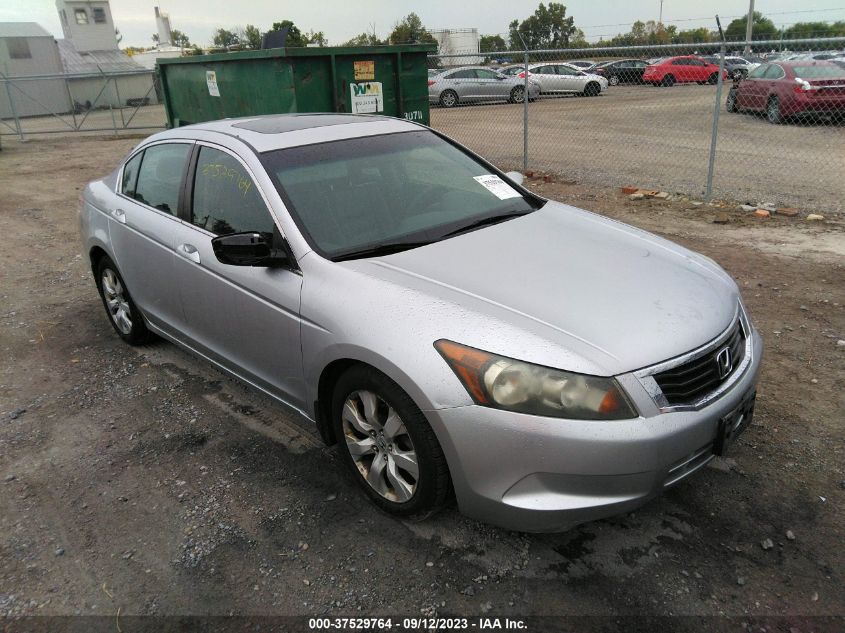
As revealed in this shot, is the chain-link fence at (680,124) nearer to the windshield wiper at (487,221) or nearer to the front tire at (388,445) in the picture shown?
the windshield wiper at (487,221)

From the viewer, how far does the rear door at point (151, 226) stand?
3834mm

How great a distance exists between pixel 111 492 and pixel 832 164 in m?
11.6

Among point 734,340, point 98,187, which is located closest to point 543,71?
point 98,187

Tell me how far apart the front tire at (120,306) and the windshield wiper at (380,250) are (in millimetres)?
2210

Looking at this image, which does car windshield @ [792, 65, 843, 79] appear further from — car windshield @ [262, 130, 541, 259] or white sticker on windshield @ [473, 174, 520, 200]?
car windshield @ [262, 130, 541, 259]

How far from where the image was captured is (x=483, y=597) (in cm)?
243

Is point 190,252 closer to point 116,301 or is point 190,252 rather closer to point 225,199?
point 225,199

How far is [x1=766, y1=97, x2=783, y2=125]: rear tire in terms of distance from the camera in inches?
563

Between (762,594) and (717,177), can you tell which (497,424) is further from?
(717,177)

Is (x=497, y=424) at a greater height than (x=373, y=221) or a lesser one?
lesser

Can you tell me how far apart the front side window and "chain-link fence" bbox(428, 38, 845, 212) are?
235 inches

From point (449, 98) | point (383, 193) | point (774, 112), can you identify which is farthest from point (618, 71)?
point (383, 193)

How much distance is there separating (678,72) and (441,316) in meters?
20.4

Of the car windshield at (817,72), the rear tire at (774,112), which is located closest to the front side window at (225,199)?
the car windshield at (817,72)
